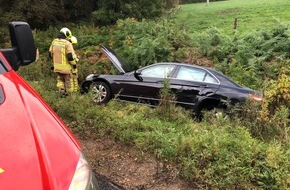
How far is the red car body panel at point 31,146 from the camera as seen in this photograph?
2.02 m

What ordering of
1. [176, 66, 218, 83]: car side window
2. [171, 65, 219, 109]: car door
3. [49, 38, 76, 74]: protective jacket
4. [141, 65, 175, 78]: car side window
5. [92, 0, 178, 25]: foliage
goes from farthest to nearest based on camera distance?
[92, 0, 178, 25]: foliage → [141, 65, 175, 78]: car side window → [49, 38, 76, 74]: protective jacket → [176, 66, 218, 83]: car side window → [171, 65, 219, 109]: car door

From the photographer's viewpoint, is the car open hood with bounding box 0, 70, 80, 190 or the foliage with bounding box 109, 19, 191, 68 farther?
the foliage with bounding box 109, 19, 191, 68

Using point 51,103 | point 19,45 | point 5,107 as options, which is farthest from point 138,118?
point 5,107

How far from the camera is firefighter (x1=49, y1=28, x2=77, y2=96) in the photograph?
9.80m

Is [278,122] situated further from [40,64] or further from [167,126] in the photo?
[40,64]

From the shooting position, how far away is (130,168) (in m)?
4.95

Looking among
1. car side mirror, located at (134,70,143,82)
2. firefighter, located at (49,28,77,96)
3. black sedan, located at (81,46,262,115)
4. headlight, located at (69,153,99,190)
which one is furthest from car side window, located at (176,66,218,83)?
headlight, located at (69,153,99,190)

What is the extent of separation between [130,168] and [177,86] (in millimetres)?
4858

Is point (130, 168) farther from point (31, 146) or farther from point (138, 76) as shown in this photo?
point (138, 76)

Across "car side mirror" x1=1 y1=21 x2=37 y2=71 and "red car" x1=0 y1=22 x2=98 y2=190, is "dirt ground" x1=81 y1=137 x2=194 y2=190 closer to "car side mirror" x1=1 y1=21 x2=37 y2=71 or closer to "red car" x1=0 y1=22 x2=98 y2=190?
A: "car side mirror" x1=1 y1=21 x2=37 y2=71

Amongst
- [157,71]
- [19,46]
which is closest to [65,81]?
[157,71]

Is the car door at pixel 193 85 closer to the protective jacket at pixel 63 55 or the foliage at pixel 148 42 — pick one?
the protective jacket at pixel 63 55

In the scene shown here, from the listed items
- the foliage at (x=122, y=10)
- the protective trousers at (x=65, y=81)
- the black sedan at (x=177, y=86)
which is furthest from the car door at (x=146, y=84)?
the foliage at (x=122, y=10)

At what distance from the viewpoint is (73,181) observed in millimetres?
2188
